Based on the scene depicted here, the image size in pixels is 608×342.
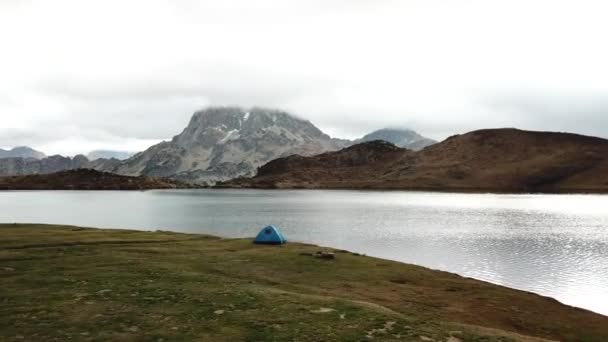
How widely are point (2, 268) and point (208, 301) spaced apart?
60.9 feet

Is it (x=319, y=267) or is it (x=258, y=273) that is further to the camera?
(x=319, y=267)

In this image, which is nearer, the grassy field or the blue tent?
the grassy field

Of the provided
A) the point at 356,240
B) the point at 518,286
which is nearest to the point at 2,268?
the point at 518,286

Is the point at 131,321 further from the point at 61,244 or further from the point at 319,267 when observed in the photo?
the point at 61,244

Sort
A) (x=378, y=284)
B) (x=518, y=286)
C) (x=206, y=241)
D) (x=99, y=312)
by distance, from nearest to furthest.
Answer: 1. (x=99, y=312)
2. (x=378, y=284)
3. (x=518, y=286)
4. (x=206, y=241)

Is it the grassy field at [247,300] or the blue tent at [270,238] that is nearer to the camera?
the grassy field at [247,300]

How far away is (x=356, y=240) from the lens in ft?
272

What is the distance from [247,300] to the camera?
1085 inches

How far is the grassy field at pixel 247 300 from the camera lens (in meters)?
22.1

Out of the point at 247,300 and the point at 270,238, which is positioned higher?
the point at 270,238

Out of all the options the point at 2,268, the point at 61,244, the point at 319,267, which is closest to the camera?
the point at 2,268

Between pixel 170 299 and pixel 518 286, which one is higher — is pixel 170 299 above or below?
above

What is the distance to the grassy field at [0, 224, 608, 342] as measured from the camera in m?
22.1

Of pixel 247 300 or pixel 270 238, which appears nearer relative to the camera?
pixel 247 300
